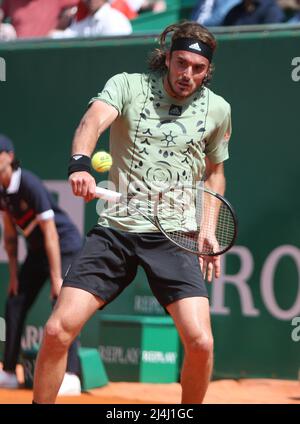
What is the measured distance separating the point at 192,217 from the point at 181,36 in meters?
0.91

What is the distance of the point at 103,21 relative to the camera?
8250 mm

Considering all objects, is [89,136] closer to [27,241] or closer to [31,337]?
[27,241]

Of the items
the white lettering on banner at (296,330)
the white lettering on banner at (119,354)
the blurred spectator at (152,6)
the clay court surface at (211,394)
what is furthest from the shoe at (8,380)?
the blurred spectator at (152,6)

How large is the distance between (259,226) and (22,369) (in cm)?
225

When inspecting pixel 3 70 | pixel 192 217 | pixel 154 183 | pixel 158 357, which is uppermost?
pixel 3 70

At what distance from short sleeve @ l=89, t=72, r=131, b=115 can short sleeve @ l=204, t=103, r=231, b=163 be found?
505 millimetres

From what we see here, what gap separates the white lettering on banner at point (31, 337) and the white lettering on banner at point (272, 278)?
6.05 feet

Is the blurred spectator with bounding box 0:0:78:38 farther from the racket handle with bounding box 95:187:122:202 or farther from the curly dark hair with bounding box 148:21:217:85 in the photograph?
the racket handle with bounding box 95:187:122:202

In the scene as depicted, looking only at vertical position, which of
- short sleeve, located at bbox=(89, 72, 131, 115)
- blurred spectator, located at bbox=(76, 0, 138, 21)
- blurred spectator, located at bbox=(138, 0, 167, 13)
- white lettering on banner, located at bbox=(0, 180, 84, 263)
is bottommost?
white lettering on banner, located at bbox=(0, 180, 84, 263)

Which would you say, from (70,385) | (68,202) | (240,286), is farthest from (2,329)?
(240,286)

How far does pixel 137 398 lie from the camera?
23.0 feet

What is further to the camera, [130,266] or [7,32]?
[7,32]

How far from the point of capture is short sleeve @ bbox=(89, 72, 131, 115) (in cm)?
477

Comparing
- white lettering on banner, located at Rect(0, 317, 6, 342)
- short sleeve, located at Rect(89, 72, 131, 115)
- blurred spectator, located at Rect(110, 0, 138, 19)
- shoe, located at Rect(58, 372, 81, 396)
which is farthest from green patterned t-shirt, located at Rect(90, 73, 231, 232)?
blurred spectator, located at Rect(110, 0, 138, 19)
